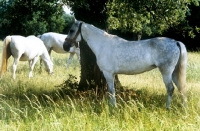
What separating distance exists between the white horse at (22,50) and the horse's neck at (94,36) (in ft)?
13.5

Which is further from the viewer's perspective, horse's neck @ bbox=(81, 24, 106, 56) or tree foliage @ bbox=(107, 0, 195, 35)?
tree foliage @ bbox=(107, 0, 195, 35)

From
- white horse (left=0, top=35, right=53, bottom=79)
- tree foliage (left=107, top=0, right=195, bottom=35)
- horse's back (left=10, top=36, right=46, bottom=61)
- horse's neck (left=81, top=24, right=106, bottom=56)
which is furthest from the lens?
horse's back (left=10, top=36, right=46, bottom=61)

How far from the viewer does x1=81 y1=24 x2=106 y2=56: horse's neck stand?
7.82 m

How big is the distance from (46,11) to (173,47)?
4.24m

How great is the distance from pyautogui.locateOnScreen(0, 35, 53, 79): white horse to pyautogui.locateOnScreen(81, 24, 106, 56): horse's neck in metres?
4.11

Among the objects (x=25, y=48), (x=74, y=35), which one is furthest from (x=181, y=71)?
(x=25, y=48)

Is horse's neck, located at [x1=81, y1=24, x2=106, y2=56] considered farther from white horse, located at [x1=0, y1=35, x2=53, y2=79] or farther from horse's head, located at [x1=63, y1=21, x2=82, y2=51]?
white horse, located at [x1=0, y1=35, x2=53, y2=79]

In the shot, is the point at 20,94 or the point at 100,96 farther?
the point at 20,94

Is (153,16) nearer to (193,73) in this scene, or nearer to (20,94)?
(20,94)

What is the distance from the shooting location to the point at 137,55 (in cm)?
723

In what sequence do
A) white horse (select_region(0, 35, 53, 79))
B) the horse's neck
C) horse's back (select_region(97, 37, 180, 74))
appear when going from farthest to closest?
white horse (select_region(0, 35, 53, 79))
the horse's neck
horse's back (select_region(97, 37, 180, 74))

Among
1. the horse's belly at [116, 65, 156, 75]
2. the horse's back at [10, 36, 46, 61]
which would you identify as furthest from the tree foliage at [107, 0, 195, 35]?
the horse's back at [10, 36, 46, 61]

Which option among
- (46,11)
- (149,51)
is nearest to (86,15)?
(46,11)

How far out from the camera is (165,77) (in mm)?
7141
